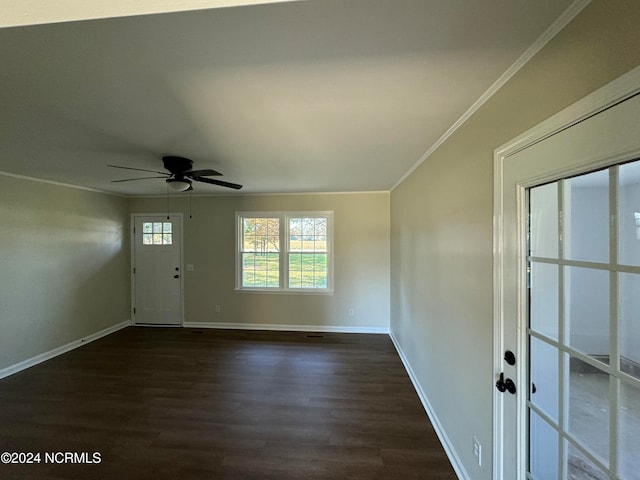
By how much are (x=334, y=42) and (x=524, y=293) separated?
133 cm

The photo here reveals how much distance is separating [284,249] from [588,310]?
428 cm

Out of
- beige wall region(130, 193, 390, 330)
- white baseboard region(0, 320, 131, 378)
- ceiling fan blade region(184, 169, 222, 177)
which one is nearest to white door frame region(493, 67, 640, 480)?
ceiling fan blade region(184, 169, 222, 177)

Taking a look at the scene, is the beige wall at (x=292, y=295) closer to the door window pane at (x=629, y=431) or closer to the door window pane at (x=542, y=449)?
the door window pane at (x=542, y=449)

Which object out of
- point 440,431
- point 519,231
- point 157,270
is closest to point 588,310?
point 519,231

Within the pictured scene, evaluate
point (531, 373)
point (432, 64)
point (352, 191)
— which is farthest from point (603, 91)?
point (352, 191)

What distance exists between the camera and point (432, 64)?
1.22m

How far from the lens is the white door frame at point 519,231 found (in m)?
0.82

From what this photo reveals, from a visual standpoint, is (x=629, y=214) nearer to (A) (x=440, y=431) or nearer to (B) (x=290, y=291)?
(A) (x=440, y=431)

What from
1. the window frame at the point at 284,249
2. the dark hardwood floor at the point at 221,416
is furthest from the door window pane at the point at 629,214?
the window frame at the point at 284,249

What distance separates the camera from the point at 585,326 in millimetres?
942

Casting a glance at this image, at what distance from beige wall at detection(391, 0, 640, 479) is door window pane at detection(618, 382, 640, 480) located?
0.64m

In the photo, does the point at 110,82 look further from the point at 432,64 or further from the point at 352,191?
the point at 352,191

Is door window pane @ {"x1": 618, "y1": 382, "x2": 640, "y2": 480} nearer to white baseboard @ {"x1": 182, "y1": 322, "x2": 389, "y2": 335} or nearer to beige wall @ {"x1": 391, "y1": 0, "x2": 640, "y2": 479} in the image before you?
beige wall @ {"x1": 391, "y1": 0, "x2": 640, "y2": 479}

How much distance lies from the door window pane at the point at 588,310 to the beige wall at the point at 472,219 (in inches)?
18.0
